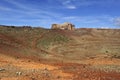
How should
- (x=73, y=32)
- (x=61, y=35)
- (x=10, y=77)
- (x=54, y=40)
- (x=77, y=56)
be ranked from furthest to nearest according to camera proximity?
(x=73, y=32) → (x=61, y=35) → (x=54, y=40) → (x=77, y=56) → (x=10, y=77)

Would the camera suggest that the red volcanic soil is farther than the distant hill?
No

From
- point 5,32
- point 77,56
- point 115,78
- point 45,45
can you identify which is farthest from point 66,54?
point 115,78

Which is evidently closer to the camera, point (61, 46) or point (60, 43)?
point (61, 46)

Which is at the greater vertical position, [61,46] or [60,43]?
[60,43]

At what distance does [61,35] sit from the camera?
6059 centimetres

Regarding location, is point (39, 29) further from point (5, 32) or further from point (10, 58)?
point (10, 58)

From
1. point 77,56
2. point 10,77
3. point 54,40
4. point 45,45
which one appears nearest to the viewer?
point 10,77

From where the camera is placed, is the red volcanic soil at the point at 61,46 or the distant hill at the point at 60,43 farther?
the distant hill at the point at 60,43

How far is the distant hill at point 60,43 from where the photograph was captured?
143 ft

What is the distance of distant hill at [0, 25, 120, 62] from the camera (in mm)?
43469

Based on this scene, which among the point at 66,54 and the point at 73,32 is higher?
the point at 73,32

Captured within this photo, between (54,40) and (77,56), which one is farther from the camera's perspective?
(54,40)

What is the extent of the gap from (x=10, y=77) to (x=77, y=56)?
24.8 meters

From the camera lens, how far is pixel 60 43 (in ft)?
183
